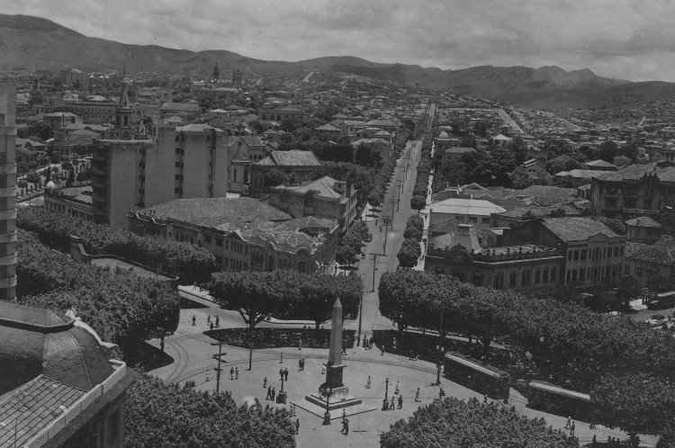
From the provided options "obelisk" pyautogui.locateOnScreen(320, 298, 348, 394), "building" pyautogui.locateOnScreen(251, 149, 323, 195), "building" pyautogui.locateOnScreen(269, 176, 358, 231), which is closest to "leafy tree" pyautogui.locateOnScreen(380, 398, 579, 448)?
"obelisk" pyautogui.locateOnScreen(320, 298, 348, 394)

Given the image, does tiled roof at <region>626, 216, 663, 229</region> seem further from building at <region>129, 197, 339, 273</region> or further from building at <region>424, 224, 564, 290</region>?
building at <region>129, 197, 339, 273</region>

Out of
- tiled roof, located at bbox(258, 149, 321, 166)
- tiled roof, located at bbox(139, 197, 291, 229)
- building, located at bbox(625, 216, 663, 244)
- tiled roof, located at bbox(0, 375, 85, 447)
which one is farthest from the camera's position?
tiled roof, located at bbox(258, 149, 321, 166)

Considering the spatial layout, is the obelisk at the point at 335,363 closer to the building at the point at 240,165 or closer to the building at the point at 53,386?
the building at the point at 53,386


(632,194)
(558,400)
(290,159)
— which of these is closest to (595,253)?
(632,194)

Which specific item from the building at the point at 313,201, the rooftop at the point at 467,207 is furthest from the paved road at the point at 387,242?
the rooftop at the point at 467,207

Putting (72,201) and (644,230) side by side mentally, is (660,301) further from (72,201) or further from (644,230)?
(72,201)

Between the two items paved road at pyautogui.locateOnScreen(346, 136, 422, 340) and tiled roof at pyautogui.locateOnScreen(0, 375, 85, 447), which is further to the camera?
paved road at pyautogui.locateOnScreen(346, 136, 422, 340)
